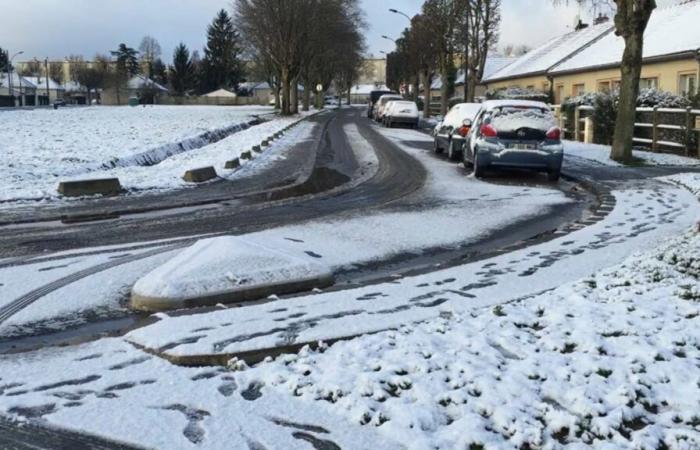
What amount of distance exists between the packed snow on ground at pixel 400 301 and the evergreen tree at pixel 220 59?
107567 mm

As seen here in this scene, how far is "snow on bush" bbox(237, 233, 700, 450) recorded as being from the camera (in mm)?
3449

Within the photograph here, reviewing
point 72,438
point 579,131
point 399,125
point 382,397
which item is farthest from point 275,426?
point 399,125

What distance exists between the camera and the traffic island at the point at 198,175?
14.3 meters

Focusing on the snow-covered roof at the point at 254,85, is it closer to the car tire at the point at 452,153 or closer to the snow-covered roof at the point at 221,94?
the snow-covered roof at the point at 221,94

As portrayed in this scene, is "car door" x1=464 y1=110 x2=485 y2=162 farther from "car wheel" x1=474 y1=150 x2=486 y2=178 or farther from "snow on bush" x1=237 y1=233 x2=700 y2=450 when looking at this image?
"snow on bush" x1=237 y1=233 x2=700 y2=450

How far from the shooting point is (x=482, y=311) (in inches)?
208

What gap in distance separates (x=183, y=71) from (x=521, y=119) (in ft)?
375

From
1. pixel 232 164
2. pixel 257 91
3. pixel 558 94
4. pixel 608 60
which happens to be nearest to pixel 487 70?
pixel 558 94

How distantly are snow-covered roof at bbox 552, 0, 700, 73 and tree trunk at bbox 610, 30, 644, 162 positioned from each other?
26.7 feet

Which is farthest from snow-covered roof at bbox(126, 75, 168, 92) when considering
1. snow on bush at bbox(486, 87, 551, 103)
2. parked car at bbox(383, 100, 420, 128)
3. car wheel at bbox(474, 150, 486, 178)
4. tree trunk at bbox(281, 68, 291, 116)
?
car wheel at bbox(474, 150, 486, 178)

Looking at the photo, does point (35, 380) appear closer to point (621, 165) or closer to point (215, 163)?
point (215, 163)

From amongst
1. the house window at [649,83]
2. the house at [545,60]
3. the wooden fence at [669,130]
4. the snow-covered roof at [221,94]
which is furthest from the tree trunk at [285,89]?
the snow-covered roof at [221,94]

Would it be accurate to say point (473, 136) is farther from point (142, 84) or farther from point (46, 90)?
point (46, 90)

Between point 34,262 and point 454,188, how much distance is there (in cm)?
822
